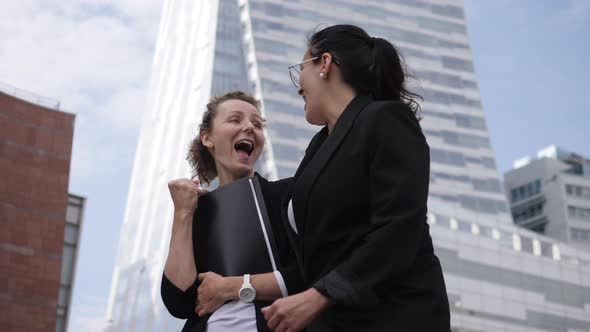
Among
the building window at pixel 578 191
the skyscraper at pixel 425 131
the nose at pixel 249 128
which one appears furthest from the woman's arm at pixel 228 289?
the building window at pixel 578 191

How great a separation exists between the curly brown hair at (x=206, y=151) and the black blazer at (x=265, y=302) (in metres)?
0.62

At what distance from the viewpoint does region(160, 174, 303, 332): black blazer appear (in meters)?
3.33

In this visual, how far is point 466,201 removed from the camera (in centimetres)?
7650

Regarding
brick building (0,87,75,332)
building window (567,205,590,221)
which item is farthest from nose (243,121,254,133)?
building window (567,205,590,221)

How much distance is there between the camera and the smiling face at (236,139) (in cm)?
400

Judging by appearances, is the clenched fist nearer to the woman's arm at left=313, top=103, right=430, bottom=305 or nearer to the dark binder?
the dark binder

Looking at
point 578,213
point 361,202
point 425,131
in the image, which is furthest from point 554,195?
point 361,202

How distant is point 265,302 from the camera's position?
338 centimetres

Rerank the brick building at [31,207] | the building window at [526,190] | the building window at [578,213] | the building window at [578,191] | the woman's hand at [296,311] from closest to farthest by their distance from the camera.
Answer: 1. the woman's hand at [296,311]
2. the brick building at [31,207]
3. the building window at [578,213]
4. the building window at [578,191]
5. the building window at [526,190]

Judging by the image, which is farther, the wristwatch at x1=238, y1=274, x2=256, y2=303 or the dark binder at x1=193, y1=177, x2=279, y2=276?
the dark binder at x1=193, y1=177, x2=279, y2=276

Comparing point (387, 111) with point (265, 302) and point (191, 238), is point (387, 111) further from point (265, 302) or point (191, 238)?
point (191, 238)

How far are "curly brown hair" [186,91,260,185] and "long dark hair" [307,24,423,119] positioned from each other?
1.07 meters

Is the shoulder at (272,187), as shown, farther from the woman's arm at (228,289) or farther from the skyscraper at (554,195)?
the skyscraper at (554,195)

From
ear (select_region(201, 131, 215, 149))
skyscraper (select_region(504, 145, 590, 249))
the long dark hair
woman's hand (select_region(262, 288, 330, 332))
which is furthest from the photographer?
skyscraper (select_region(504, 145, 590, 249))
